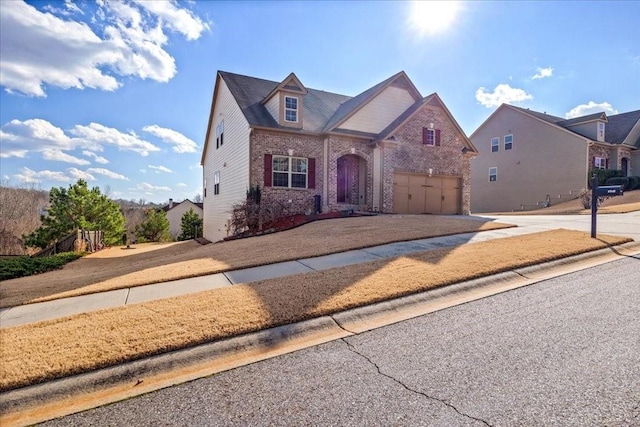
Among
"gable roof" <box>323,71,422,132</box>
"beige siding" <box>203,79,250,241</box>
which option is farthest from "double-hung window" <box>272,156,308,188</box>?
"gable roof" <box>323,71,422,132</box>

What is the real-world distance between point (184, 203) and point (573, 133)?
135 feet

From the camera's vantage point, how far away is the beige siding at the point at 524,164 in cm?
2722

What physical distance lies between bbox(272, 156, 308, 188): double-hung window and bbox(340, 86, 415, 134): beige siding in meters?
3.04

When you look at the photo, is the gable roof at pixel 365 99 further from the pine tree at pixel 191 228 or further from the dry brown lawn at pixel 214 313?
the pine tree at pixel 191 228

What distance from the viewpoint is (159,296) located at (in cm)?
554

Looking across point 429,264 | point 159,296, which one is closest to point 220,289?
point 159,296

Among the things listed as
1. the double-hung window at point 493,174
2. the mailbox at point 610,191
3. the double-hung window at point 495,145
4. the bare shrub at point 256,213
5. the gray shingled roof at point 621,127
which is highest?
the gray shingled roof at point 621,127

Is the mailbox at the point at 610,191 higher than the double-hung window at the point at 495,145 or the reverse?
the reverse

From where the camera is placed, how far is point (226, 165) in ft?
65.4

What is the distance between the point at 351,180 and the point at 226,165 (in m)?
7.19

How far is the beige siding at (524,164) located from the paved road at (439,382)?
28032mm

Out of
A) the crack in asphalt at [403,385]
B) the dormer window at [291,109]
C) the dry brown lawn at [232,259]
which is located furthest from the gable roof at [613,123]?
the crack in asphalt at [403,385]

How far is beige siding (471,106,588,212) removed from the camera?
27.2 metres

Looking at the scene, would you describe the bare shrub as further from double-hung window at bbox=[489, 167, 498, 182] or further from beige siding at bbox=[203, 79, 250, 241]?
double-hung window at bbox=[489, 167, 498, 182]
